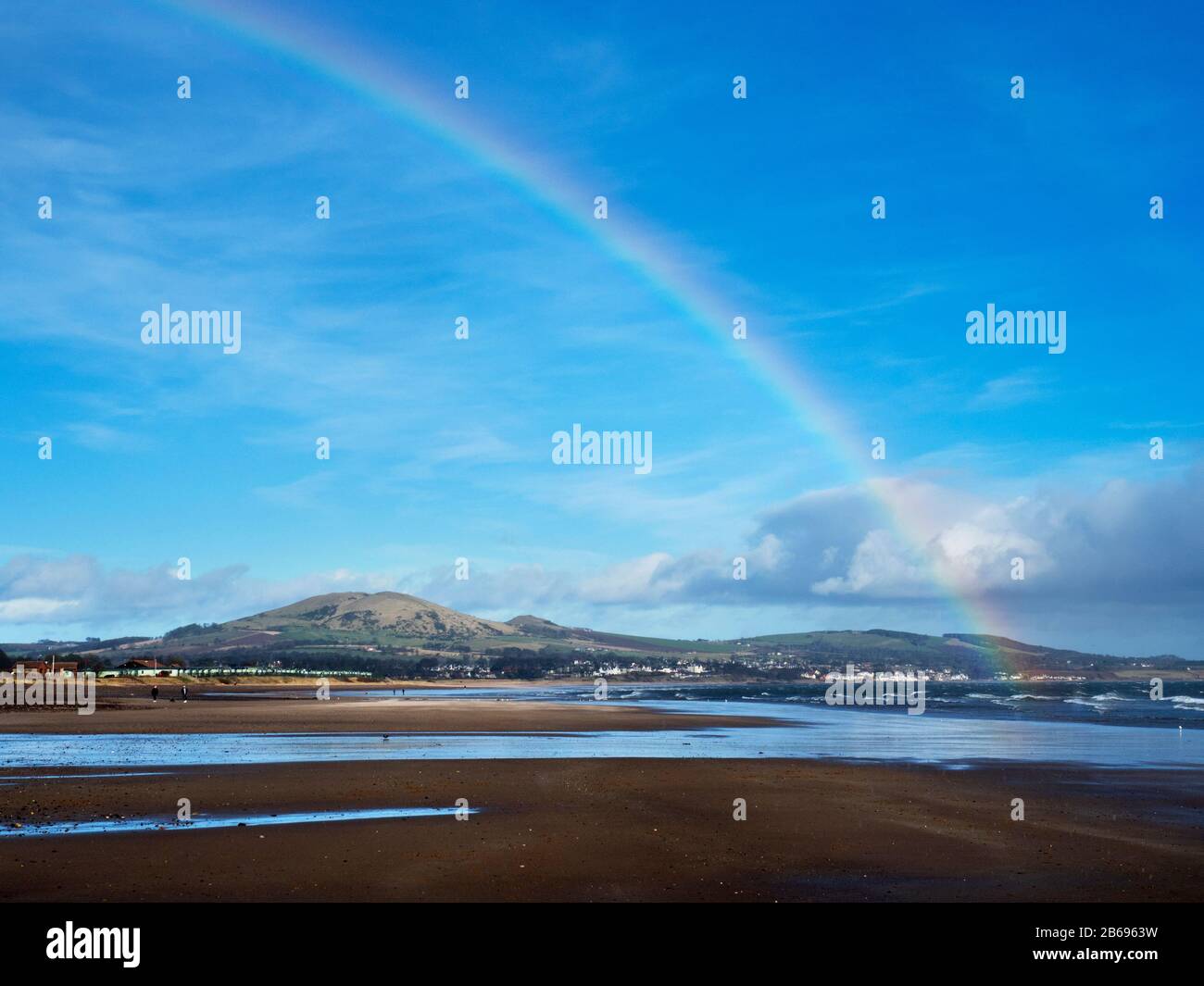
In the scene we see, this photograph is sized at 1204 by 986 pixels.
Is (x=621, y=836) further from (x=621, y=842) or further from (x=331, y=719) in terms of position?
(x=331, y=719)

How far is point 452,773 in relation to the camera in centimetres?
3177

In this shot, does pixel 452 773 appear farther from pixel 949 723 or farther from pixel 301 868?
pixel 949 723

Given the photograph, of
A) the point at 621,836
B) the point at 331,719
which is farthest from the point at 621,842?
the point at 331,719

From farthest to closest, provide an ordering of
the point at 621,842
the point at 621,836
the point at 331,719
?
the point at 331,719
the point at 621,836
the point at 621,842

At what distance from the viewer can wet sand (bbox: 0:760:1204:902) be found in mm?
16047

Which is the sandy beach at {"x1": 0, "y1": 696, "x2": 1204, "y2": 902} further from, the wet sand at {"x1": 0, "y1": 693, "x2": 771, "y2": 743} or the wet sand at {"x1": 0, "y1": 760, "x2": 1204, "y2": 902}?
the wet sand at {"x1": 0, "y1": 693, "x2": 771, "y2": 743}

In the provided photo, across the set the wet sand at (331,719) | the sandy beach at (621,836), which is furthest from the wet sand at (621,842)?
the wet sand at (331,719)

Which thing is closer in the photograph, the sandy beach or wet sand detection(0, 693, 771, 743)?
the sandy beach

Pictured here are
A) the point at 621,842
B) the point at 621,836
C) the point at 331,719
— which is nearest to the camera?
the point at 621,842

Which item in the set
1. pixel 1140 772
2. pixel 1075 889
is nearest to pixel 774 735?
pixel 1140 772

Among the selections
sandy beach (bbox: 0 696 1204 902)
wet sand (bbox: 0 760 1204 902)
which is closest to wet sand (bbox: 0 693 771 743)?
sandy beach (bbox: 0 696 1204 902)

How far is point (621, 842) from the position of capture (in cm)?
2022

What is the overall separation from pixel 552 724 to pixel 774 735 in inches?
581
